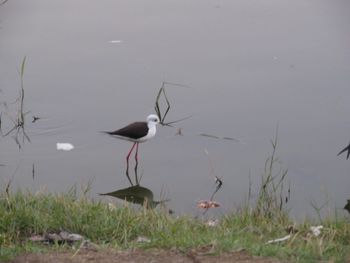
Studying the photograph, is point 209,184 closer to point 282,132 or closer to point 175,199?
point 175,199

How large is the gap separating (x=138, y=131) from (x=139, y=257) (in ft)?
9.99

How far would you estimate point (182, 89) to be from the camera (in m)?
7.69

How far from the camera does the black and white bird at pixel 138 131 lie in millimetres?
6691

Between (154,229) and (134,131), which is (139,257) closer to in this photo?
(154,229)

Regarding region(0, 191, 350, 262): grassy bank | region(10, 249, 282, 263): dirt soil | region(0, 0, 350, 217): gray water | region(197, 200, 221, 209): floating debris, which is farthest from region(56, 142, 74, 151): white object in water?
region(10, 249, 282, 263): dirt soil

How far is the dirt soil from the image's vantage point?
3.63 meters

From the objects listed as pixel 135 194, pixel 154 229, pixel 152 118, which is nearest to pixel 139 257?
pixel 154 229

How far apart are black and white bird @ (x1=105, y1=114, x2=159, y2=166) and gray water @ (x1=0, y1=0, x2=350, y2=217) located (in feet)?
0.54

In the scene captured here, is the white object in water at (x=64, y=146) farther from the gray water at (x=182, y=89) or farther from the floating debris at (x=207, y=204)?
the floating debris at (x=207, y=204)

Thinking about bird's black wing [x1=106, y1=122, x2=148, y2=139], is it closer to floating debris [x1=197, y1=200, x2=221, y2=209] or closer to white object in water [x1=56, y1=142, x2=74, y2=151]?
white object in water [x1=56, y1=142, x2=74, y2=151]

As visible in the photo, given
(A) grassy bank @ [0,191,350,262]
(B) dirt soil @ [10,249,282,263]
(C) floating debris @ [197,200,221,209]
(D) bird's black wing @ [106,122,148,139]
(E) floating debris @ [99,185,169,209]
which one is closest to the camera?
(B) dirt soil @ [10,249,282,263]

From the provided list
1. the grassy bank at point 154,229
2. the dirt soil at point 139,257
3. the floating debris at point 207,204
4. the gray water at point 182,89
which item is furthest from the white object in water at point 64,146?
the dirt soil at point 139,257

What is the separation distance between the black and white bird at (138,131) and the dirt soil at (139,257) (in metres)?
2.97

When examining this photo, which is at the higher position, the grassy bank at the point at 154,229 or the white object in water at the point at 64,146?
the grassy bank at the point at 154,229
